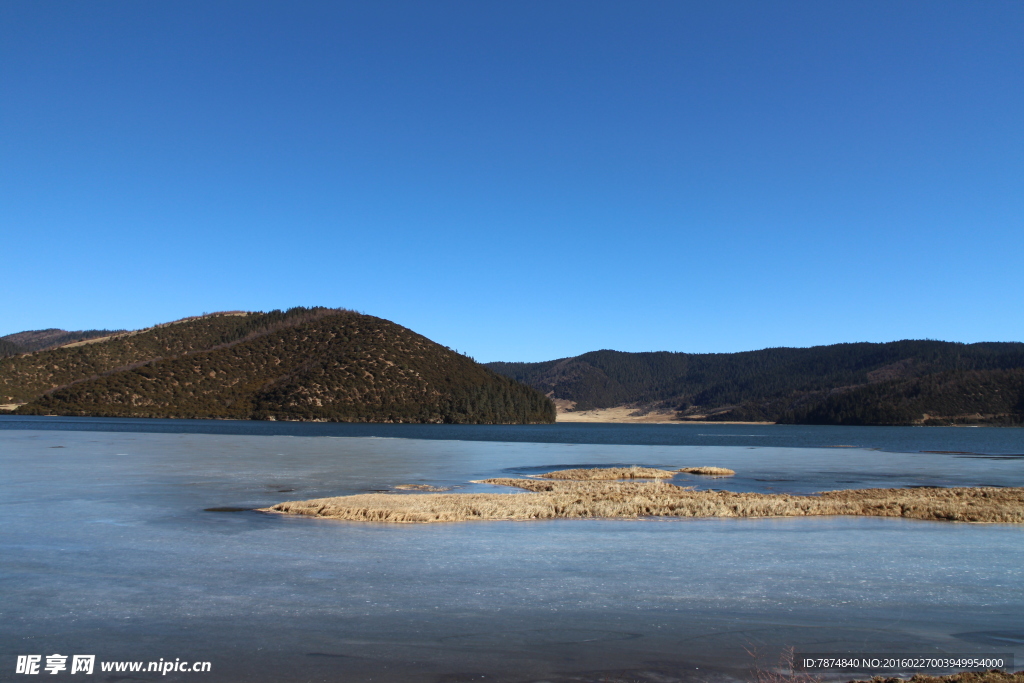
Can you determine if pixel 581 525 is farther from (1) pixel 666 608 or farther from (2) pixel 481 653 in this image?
(2) pixel 481 653

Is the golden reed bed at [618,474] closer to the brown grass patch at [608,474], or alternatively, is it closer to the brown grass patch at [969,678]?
the brown grass patch at [608,474]

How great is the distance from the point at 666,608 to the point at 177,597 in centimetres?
989

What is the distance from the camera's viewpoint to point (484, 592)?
16.1m

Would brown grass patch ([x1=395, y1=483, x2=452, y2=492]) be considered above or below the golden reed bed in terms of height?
above

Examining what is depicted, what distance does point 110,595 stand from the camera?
1545cm

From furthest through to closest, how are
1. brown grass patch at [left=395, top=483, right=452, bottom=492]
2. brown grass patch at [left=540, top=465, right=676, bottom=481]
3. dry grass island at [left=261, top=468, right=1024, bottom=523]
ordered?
brown grass patch at [left=540, top=465, right=676, bottom=481], brown grass patch at [left=395, top=483, right=452, bottom=492], dry grass island at [left=261, top=468, right=1024, bottom=523]

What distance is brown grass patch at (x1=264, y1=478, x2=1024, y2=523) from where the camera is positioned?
93.8 feet

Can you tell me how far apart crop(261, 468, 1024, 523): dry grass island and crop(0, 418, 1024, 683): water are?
5.71 feet

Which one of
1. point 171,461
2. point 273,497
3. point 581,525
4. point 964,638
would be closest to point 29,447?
point 171,461

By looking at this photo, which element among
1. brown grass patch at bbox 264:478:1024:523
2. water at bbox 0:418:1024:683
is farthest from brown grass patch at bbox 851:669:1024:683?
brown grass patch at bbox 264:478:1024:523

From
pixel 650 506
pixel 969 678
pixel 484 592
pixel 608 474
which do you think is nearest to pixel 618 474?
pixel 608 474

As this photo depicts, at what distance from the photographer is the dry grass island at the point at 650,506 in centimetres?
2858

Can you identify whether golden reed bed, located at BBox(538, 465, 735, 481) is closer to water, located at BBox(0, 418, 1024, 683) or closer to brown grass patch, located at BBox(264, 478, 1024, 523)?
brown grass patch, located at BBox(264, 478, 1024, 523)

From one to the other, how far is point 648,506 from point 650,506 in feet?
0.29
